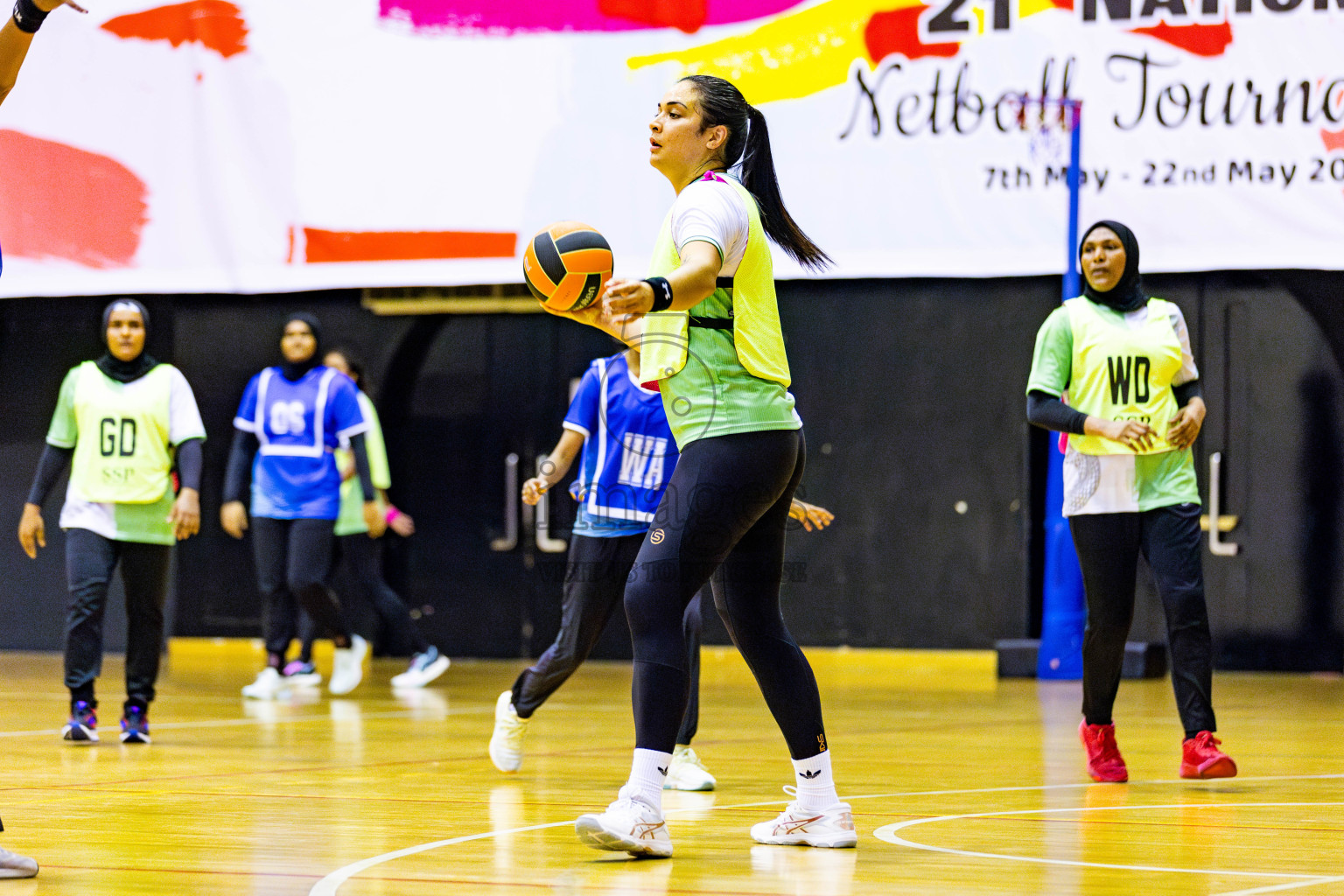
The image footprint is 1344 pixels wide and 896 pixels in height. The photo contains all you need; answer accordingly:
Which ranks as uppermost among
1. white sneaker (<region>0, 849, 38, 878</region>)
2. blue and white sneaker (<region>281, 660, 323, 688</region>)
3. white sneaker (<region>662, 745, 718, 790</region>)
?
white sneaker (<region>0, 849, 38, 878</region>)

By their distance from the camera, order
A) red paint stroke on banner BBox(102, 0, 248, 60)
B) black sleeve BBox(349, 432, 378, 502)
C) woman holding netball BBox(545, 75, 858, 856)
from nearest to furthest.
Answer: woman holding netball BBox(545, 75, 858, 856)
black sleeve BBox(349, 432, 378, 502)
red paint stroke on banner BBox(102, 0, 248, 60)

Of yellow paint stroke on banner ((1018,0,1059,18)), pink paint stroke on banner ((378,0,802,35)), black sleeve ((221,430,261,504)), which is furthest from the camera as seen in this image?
pink paint stroke on banner ((378,0,802,35))

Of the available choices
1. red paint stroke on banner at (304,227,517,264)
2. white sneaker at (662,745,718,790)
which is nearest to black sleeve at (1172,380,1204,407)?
white sneaker at (662,745,718,790)

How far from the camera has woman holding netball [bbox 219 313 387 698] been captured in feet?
30.7

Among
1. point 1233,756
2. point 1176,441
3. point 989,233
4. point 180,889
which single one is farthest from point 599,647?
point 180,889

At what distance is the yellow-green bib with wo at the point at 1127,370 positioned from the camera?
5.79 metres

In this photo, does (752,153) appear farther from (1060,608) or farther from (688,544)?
(1060,608)

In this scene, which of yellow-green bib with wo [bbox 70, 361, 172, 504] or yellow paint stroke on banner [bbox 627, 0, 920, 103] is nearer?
yellow-green bib with wo [bbox 70, 361, 172, 504]

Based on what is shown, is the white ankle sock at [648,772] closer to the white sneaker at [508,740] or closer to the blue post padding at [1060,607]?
the white sneaker at [508,740]

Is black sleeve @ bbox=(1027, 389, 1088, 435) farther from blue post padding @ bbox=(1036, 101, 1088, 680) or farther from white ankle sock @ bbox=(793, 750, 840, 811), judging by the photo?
blue post padding @ bbox=(1036, 101, 1088, 680)

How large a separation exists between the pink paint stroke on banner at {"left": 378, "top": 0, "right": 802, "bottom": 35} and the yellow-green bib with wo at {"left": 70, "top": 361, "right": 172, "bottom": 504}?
460cm

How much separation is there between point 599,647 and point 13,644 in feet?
14.9

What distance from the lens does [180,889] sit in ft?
11.7

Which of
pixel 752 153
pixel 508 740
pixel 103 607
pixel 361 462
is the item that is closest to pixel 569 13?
pixel 361 462
